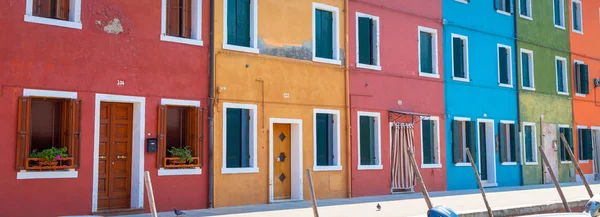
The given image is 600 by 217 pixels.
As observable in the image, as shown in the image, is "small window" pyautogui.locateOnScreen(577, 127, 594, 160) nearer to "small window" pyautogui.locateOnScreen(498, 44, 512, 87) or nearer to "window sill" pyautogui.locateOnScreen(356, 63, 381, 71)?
"small window" pyautogui.locateOnScreen(498, 44, 512, 87)

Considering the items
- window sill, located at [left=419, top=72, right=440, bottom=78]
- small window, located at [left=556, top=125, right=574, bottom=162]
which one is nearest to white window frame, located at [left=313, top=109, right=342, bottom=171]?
window sill, located at [left=419, top=72, right=440, bottom=78]

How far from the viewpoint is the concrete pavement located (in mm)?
15367

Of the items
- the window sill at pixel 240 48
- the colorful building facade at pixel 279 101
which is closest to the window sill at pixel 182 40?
the colorful building facade at pixel 279 101

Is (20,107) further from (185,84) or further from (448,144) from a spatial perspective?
(448,144)

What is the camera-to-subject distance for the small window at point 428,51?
23.4m

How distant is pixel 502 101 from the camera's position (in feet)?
88.0

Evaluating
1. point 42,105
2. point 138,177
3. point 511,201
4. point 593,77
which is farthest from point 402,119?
point 593,77

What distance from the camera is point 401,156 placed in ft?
71.5

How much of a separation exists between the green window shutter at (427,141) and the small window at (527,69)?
719 centimetres

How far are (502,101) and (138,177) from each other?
1626 cm

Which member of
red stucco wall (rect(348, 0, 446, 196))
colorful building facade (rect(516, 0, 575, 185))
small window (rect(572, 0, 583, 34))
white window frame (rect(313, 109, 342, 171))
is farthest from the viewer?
small window (rect(572, 0, 583, 34))

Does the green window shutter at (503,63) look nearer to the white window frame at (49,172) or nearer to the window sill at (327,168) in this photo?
the window sill at (327,168)

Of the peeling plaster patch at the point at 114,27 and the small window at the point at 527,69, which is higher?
the small window at the point at 527,69

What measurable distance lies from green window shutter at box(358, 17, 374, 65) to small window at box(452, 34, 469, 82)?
442 centimetres
